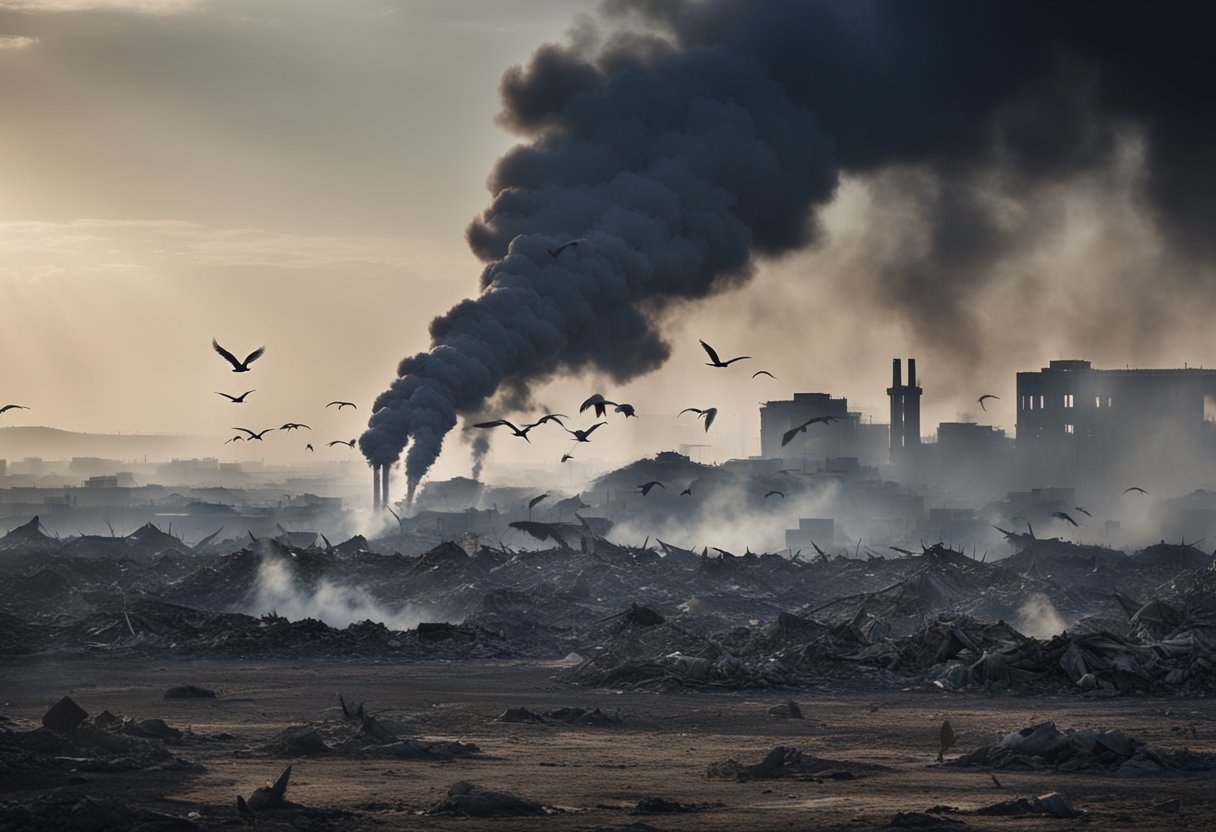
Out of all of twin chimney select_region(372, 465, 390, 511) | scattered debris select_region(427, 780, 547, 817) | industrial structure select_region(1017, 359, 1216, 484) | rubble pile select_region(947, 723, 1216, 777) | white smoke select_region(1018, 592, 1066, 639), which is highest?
industrial structure select_region(1017, 359, 1216, 484)

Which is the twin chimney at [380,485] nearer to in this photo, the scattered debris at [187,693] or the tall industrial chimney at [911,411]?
the scattered debris at [187,693]

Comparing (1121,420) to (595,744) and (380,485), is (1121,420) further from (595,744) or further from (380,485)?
(595,744)

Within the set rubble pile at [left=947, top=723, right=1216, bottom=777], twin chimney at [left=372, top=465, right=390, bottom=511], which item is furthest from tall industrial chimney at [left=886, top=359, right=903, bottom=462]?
rubble pile at [left=947, top=723, right=1216, bottom=777]

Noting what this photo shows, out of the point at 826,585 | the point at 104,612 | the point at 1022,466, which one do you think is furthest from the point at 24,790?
the point at 1022,466

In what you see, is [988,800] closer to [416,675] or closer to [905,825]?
[905,825]

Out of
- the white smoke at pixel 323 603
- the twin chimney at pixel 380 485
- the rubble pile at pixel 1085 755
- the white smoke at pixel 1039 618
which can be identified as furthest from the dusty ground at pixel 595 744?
the twin chimney at pixel 380 485

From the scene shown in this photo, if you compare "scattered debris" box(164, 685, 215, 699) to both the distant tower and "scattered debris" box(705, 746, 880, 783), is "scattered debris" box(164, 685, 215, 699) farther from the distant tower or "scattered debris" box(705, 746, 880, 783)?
the distant tower
